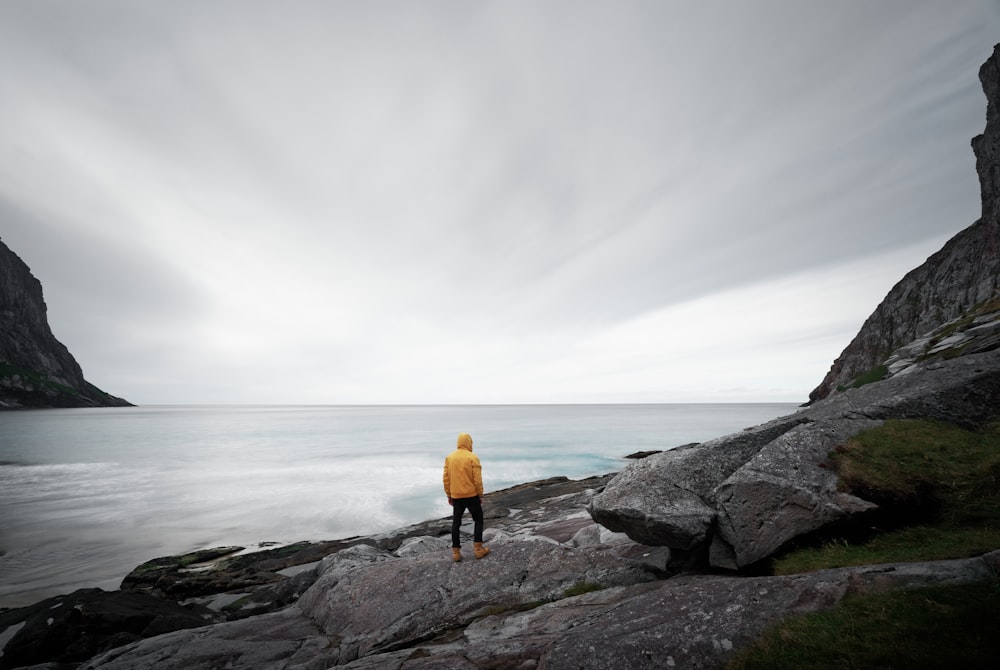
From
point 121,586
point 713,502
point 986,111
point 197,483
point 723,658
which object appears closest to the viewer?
point 723,658

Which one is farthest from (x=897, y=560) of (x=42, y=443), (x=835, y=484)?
(x=42, y=443)

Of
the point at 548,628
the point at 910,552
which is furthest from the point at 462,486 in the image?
the point at 910,552

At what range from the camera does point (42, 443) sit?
7894cm

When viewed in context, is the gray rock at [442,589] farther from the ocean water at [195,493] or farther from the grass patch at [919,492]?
the ocean water at [195,493]

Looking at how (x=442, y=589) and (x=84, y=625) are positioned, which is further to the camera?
(x=84, y=625)

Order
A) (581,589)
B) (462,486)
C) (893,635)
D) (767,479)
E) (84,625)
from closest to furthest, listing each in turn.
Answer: (893,635), (767,479), (581,589), (462,486), (84,625)

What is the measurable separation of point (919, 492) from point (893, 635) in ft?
20.6

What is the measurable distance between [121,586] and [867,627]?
2906 centimetres

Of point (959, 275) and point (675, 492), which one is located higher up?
point (959, 275)

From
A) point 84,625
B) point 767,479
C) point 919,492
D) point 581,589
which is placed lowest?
point 84,625

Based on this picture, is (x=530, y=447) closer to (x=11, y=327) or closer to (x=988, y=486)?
(x=988, y=486)

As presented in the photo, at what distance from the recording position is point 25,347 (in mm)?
169875

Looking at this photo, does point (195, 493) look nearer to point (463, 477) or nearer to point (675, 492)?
point (463, 477)

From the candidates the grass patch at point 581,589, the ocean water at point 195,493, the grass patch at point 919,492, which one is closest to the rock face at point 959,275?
the ocean water at point 195,493
